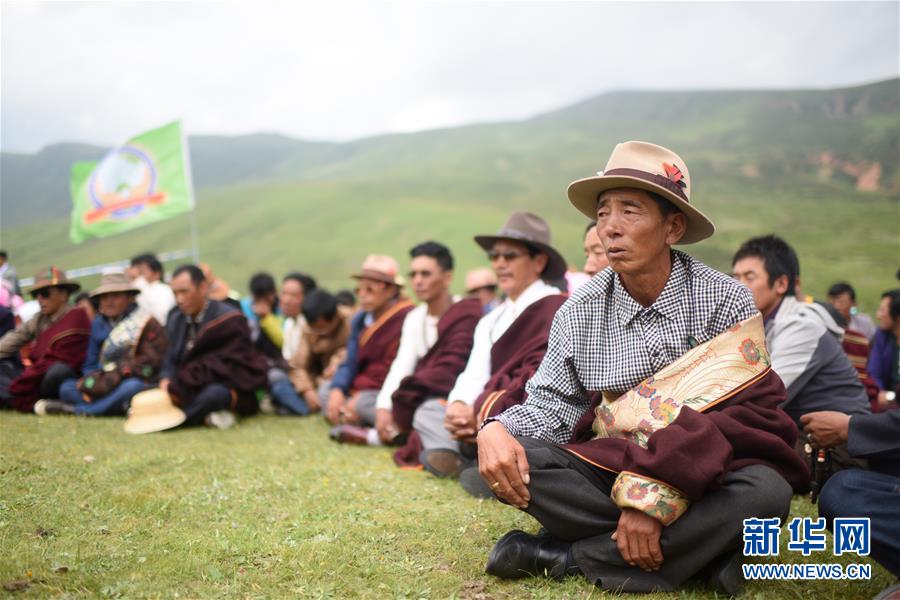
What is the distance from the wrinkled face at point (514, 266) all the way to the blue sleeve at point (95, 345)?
5.45 m

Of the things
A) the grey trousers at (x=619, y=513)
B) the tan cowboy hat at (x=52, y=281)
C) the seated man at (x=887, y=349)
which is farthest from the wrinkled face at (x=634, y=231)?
the tan cowboy hat at (x=52, y=281)

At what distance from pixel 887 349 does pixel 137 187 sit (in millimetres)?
12212

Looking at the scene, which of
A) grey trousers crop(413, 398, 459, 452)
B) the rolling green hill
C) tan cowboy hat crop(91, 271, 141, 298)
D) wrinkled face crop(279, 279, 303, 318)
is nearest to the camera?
grey trousers crop(413, 398, 459, 452)

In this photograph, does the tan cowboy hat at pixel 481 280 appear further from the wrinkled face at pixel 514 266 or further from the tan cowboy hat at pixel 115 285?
the wrinkled face at pixel 514 266

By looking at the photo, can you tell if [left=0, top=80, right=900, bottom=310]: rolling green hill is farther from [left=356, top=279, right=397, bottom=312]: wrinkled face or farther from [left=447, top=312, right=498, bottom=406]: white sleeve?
[left=447, top=312, right=498, bottom=406]: white sleeve

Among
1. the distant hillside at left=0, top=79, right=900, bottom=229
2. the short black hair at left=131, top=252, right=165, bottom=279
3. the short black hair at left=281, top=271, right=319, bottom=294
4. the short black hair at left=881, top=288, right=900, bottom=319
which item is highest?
the distant hillside at left=0, top=79, right=900, bottom=229

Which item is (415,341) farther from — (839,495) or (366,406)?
(839,495)

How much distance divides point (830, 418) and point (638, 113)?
8311 cm

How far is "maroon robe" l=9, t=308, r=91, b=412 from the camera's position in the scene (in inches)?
322

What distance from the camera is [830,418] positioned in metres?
3.31

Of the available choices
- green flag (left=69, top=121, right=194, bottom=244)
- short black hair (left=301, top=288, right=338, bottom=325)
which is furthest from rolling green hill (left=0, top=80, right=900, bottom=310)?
short black hair (left=301, top=288, right=338, bottom=325)

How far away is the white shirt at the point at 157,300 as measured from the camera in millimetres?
8500

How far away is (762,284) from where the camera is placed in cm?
475

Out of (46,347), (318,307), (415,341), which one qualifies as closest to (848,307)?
(415,341)
